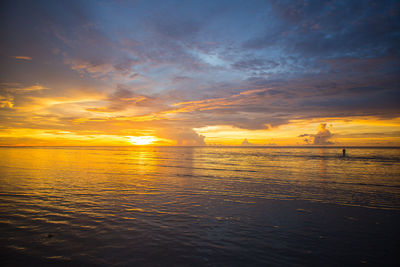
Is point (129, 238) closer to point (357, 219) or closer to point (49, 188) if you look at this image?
point (357, 219)

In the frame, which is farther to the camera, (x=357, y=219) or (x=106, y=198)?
(x=106, y=198)

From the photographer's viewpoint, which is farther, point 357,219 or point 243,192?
point 243,192

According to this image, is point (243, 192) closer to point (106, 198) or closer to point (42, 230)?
point (106, 198)

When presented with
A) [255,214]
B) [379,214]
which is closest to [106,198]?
[255,214]

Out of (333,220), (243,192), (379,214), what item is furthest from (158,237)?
(379,214)

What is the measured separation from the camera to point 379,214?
12039mm

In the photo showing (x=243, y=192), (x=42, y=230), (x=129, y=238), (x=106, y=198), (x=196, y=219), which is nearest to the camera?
(x=129, y=238)

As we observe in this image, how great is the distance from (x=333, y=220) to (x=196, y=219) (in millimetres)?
7469

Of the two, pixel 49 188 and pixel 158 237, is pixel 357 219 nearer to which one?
pixel 158 237

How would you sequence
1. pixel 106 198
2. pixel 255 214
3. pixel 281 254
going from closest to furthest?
1. pixel 281 254
2. pixel 255 214
3. pixel 106 198

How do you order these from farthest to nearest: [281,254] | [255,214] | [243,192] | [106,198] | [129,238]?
[243,192], [106,198], [255,214], [129,238], [281,254]

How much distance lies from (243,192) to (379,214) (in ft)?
29.2

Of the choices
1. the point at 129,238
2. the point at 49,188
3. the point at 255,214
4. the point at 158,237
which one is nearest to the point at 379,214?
the point at 255,214

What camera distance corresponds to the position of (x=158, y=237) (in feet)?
28.8
